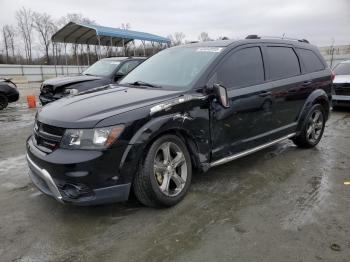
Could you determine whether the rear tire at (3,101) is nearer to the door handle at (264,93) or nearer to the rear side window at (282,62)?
the rear side window at (282,62)

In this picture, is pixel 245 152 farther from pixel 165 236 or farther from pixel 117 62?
pixel 117 62

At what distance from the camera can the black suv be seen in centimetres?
333

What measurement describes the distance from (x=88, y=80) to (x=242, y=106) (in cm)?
638

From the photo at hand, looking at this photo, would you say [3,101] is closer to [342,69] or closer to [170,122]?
[170,122]

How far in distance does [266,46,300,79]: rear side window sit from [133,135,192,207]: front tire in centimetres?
200

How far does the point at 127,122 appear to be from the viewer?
3.40 metres

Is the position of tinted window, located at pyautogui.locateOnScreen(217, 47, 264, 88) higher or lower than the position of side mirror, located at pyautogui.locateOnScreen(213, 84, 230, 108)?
higher

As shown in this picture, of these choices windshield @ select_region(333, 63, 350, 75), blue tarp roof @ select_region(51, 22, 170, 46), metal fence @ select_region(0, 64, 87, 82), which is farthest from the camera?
metal fence @ select_region(0, 64, 87, 82)

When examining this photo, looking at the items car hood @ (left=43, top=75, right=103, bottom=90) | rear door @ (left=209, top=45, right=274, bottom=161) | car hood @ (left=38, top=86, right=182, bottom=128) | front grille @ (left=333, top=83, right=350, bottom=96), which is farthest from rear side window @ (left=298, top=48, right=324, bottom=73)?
car hood @ (left=43, top=75, right=103, bottom=90)

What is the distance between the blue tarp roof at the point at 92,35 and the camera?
79.4 ft

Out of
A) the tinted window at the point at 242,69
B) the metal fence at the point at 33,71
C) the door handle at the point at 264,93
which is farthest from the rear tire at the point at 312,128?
the metal fence at the point at 33,71

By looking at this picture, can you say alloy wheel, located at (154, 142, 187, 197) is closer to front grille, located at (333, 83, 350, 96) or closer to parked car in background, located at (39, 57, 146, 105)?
parked car in background, located at (39, 57, 146, 105)

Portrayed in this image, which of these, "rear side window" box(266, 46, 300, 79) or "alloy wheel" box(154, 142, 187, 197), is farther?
"rear side window" box(266, 46, 300, 79)

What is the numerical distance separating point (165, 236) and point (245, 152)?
182 cm
